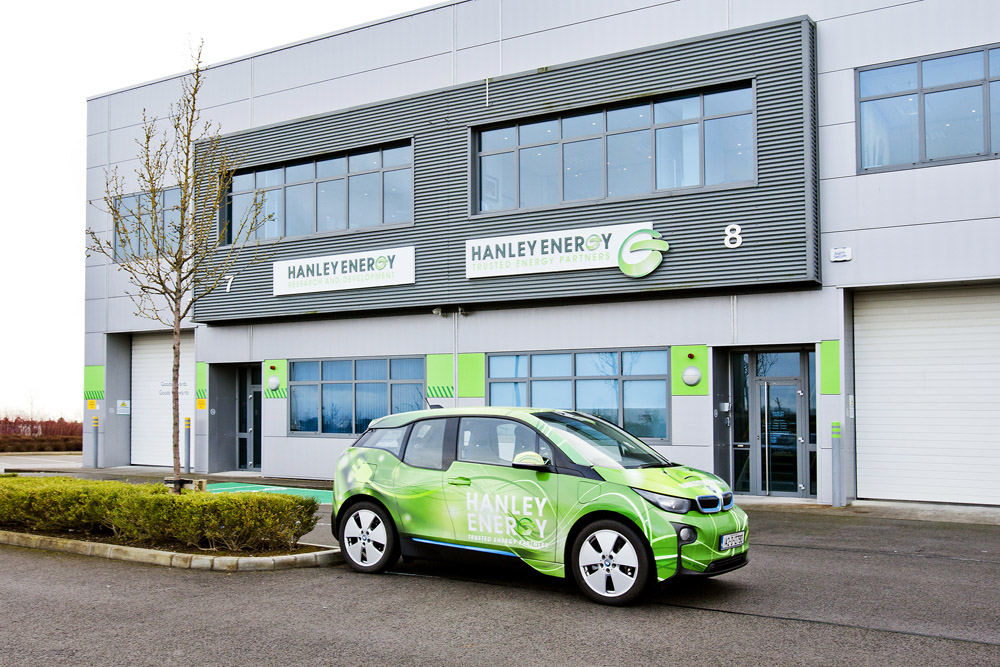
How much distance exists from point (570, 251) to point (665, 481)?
9.97 m

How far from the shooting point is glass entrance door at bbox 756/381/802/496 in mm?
16203

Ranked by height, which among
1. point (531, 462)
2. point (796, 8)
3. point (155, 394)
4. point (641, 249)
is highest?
point (796, 8)

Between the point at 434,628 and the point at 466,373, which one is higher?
the point at 466,373

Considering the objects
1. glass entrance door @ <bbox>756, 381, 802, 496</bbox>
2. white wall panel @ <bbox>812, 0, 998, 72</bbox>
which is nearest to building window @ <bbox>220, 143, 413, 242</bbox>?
glass entrance door @ <bbox>756, 381, 802, 496</bbox>

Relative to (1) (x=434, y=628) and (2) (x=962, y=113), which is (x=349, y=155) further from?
(1) (x=434, y=628)

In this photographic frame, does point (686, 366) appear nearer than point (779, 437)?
No

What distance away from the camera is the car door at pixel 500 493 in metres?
8.19

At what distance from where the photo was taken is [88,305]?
2592 centimetres

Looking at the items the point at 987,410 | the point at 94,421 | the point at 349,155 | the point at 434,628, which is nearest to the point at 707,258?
the point at 987,410

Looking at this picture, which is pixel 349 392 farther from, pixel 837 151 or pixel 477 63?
pixel 837 151

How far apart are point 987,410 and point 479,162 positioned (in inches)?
405

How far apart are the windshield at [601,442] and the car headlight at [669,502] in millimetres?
482

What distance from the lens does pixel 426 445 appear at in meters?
9.17

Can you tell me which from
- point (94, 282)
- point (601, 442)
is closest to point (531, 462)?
point (601, 442)
